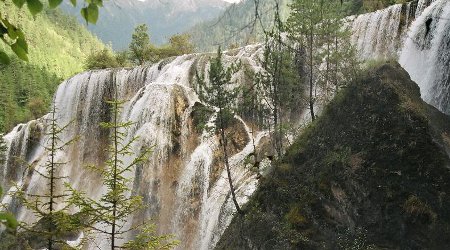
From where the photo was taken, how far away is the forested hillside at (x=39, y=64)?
67.3m

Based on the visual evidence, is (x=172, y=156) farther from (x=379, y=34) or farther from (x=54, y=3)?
(x=54, y=3)

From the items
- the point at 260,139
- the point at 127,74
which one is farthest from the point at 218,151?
the point at 127,74

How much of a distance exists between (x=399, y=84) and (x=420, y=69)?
5713 mm

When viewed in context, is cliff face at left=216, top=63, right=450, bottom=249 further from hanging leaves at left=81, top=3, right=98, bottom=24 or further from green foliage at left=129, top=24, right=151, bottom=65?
green foliage at left=129, top=24, right=151, bottom=65

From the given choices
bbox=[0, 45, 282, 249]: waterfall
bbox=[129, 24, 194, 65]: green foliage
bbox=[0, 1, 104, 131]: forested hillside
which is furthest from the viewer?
bbox=[0, 1, 104, 131]: forested hillside

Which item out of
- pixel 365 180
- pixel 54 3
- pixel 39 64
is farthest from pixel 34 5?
pixel 39 64

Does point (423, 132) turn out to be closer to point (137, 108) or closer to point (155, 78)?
point (137, 108)

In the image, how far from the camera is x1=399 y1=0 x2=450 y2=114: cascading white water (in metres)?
14.2

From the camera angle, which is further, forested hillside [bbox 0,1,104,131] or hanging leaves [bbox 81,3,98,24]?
forested hillside [bbox 0,1,104,131]

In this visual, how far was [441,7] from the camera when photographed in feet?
54.9

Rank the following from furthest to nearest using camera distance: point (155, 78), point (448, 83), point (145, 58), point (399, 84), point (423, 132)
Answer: point (145, 58) → point (155, 78) → point (448, 83) → point (399, 84) → point (423, 132)

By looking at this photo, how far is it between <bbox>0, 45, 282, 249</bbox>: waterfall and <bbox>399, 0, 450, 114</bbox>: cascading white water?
21.7ft

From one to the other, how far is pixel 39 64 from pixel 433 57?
10613cm

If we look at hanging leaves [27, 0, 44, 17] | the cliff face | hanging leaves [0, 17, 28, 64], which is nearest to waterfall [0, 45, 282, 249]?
the cliff face
